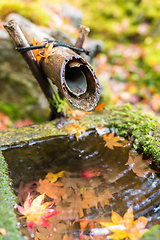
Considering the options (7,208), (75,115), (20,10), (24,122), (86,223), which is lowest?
(24,122)

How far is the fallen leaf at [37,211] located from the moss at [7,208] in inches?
2.9

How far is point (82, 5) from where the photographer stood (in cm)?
693

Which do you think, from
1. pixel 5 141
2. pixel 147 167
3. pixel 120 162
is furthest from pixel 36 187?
pixel 147 167

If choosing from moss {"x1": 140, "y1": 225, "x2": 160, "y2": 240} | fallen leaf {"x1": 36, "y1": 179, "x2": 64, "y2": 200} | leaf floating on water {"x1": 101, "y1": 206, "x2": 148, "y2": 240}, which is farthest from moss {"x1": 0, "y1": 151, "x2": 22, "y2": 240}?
moss {"x1": 140, "y1": 225, "x2": 160, "y2": 240}

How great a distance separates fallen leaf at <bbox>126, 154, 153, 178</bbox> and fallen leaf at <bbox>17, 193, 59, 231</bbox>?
2.32ft

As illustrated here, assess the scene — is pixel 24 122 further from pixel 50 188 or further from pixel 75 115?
pixel 50 188

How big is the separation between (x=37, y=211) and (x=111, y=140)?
0.91 m

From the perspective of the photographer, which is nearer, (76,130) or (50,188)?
(50,188)

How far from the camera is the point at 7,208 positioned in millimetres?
1071

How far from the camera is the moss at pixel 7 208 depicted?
933 millimetres

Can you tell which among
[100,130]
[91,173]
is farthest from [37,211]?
[100,130]

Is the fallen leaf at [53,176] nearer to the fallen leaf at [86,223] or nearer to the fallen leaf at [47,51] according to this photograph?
the fallen leaf at [86,223]

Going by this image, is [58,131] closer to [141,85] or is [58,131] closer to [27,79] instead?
[27,79]

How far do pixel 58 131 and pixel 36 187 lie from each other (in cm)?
61
